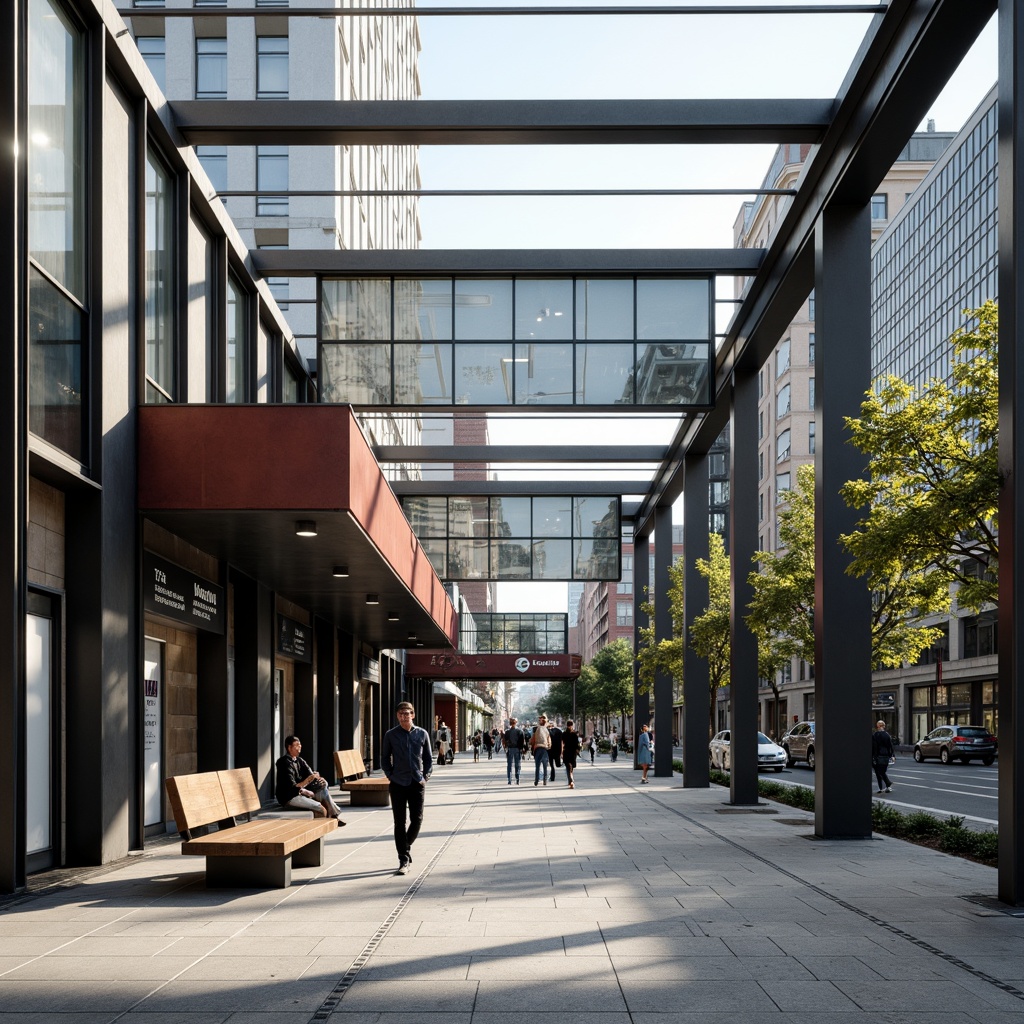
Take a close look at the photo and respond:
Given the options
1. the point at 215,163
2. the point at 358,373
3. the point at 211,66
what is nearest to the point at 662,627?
the point at 358,373

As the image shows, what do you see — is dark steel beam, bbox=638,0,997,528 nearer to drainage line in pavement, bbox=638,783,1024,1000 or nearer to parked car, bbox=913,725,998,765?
drainage line in pavement, bbox=638,783,1024,1000

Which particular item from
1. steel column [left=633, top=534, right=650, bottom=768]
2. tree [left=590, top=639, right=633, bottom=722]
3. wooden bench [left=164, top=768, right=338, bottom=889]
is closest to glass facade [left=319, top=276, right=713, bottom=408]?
wooden bench [left=164, top=768, right=338, bottom=889]

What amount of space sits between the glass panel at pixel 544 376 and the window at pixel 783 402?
6224cm

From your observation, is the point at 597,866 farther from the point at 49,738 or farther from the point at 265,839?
the point at 49,738

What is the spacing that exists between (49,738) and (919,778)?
2966 cm

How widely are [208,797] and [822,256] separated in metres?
10.2

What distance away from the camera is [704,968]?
7754 mm

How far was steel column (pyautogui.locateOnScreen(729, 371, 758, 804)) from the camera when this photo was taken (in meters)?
22.8

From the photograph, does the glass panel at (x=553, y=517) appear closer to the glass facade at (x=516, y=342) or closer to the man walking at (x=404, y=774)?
the glass facade at (x=516, y=342)

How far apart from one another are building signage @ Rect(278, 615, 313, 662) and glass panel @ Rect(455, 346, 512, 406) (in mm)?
5427

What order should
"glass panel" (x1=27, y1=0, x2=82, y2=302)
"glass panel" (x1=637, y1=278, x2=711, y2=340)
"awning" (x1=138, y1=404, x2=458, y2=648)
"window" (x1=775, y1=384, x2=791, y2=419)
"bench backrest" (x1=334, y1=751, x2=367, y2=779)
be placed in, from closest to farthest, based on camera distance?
"glass panel" (x1=27, y1=0, x2=82, y2=302) → "awning" (x1=138, y1=404, x2=458, y2=648) → "glass panel" (x1=637, y1=278, x2=711, y2=340) → "bench backrest" (x1=334, y1=751, x2=367, y2=779) → "window" (x1=775, y1=384, x2=791, y2=419)

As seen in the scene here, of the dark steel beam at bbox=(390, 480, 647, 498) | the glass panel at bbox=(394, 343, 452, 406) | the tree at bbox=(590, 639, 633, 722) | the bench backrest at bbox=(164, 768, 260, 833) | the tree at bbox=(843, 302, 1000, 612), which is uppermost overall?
the glass panel at bbox=(394, 343, 452, 406)

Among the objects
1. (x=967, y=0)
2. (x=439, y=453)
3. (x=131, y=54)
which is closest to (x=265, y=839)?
(x=131, y=54)

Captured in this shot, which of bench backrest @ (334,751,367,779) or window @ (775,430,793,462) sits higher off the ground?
window @ (775,430,793,462)
